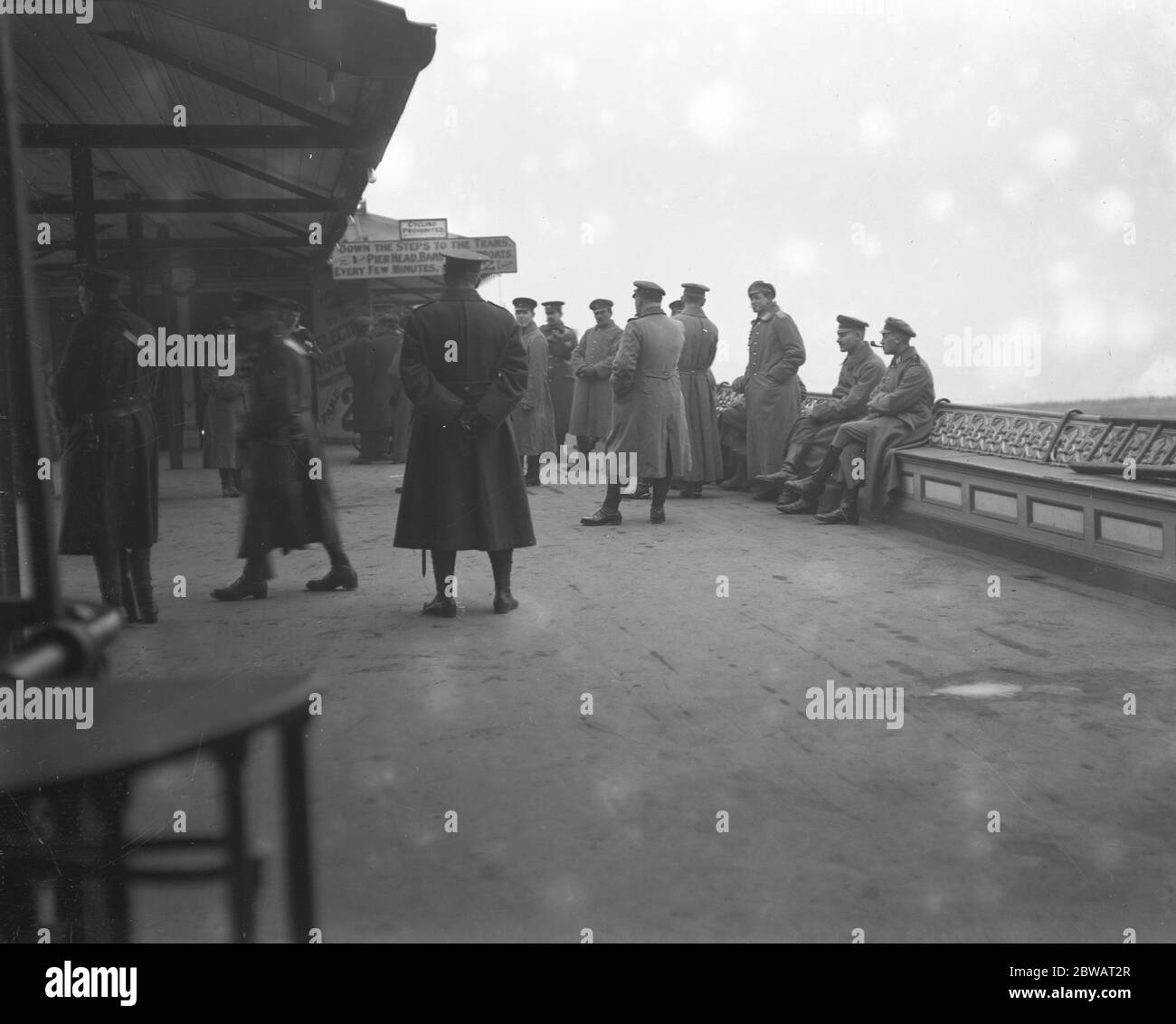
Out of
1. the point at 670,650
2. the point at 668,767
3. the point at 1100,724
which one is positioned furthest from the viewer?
the point at 670,650

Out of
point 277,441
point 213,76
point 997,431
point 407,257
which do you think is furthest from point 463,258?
point 997,431

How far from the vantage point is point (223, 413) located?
2.44 m

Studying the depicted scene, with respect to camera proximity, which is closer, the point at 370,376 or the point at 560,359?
the point at 370,376

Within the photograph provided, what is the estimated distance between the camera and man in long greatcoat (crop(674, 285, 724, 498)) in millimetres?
8375

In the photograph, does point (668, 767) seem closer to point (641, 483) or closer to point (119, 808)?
point (119, 808)

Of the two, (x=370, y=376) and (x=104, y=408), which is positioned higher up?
(x=370, y=376)

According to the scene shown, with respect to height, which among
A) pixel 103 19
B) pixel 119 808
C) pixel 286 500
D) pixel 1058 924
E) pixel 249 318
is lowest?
pixel 1058 924

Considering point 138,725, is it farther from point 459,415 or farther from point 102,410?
point 459,415

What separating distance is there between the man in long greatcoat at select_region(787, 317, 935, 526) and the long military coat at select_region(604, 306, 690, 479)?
3.22 feet

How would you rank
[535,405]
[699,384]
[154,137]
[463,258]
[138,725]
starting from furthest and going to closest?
[535,405], [699,384], [463,258], [154,137], [138,725]

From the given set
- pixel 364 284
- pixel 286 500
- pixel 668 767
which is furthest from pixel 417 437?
pixel 668 767

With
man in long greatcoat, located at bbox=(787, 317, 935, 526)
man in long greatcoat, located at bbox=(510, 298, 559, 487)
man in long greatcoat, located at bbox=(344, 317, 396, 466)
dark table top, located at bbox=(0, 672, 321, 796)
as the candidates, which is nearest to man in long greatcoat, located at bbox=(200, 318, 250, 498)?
dark table top, located at bbox=(0, 672, 321, 796)
